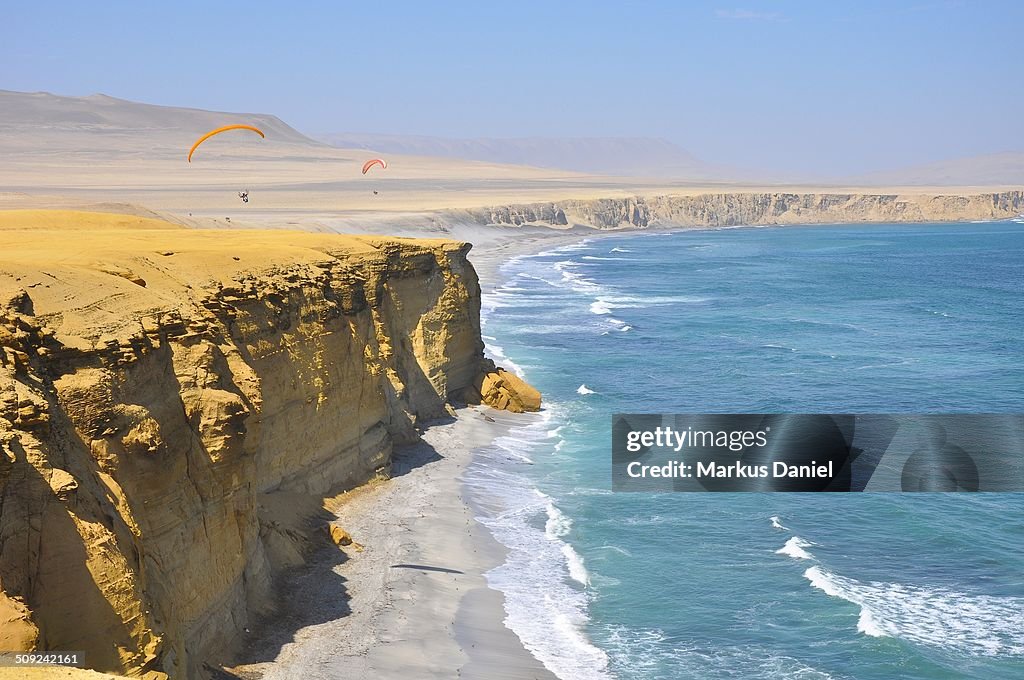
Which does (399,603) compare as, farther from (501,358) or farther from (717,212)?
(717,212)

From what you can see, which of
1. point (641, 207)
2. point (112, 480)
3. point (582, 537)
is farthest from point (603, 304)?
point (641, 207)

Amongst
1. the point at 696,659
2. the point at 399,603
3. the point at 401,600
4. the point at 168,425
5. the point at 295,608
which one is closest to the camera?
the point at 168,425

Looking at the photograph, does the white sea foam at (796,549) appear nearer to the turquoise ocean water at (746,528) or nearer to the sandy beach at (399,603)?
the turquoise ocean water at (746,528)

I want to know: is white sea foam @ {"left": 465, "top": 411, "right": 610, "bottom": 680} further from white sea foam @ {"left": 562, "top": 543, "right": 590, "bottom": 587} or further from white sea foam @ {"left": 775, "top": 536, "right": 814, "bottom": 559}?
white sea foam @ {"left": 775, "top": 536, "right": 814, "bottom": 559}

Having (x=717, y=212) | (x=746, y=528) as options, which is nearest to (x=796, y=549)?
(x=746, y=528)

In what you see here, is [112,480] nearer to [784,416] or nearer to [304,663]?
[304,663]

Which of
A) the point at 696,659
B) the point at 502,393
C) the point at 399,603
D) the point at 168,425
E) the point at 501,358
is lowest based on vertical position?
the point at 696,659

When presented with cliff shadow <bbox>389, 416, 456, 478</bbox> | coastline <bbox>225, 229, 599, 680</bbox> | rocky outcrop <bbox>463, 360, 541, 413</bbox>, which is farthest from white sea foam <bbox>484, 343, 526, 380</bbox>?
coastline <bbox>225, 229, 599, 680</bbox>
